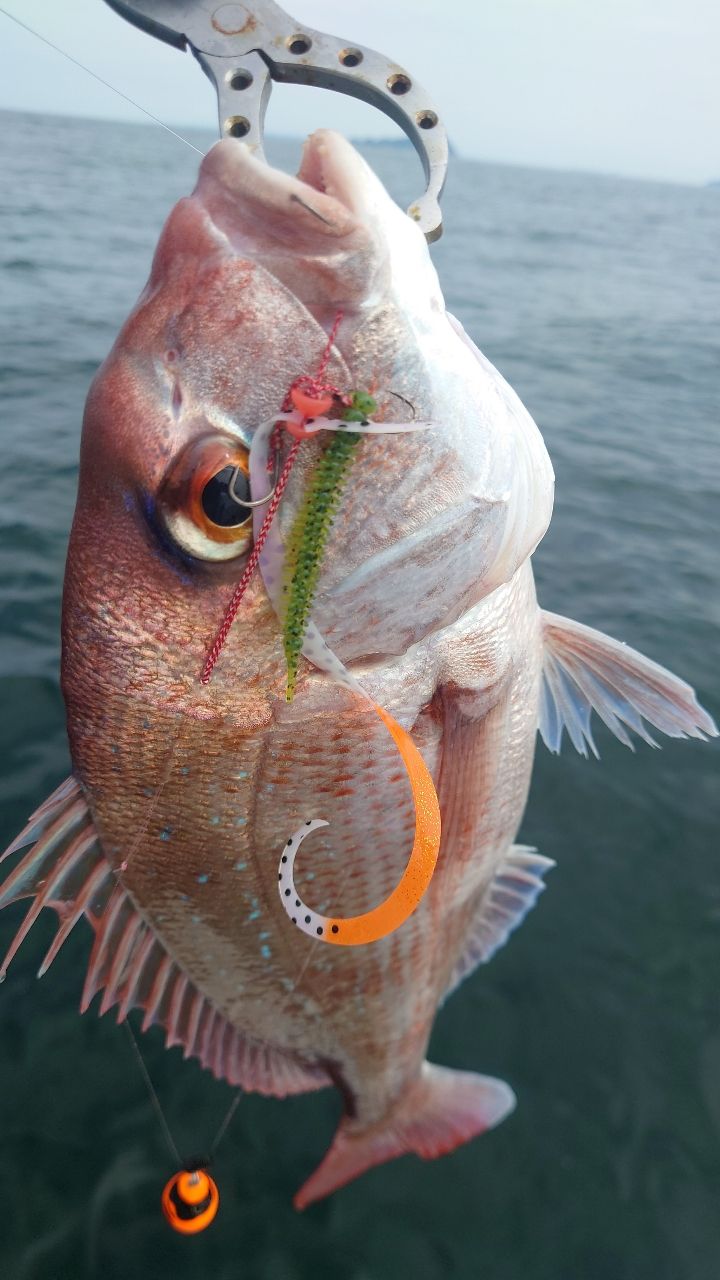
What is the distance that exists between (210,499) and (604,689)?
4.41 feet

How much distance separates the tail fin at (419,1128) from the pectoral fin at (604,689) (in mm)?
1016

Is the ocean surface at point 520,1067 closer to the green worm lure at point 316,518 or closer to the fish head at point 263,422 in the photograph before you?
the fish head at point 263,422

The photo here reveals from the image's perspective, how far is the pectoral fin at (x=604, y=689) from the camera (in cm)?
215

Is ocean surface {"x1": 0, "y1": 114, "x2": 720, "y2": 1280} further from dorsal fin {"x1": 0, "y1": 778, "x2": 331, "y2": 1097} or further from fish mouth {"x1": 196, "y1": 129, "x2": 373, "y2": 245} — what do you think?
fish mouth {"x1": 196, "y1": 129, "x2": 373, "y2": 245}

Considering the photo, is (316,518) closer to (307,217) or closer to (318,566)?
(318,566)

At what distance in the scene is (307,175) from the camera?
1307 mm

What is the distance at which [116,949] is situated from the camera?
6.15 ft

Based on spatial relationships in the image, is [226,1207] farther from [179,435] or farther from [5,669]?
[5,669]

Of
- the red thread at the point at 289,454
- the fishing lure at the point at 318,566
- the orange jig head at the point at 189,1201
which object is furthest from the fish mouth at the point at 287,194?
the orange jig head at the point at 189,1201

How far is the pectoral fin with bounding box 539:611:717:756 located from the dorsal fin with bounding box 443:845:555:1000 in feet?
1.34

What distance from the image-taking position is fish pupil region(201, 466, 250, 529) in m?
1.34

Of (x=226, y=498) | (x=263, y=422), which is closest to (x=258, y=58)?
(x=263, y=422)

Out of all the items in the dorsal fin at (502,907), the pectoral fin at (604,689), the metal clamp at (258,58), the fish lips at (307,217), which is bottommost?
the dorsal fin at (502,907)

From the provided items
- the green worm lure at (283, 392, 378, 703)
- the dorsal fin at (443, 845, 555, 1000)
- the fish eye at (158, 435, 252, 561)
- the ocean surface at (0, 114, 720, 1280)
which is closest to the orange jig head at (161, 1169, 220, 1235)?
the ocean surface at (0, 114, 720, 1280)
